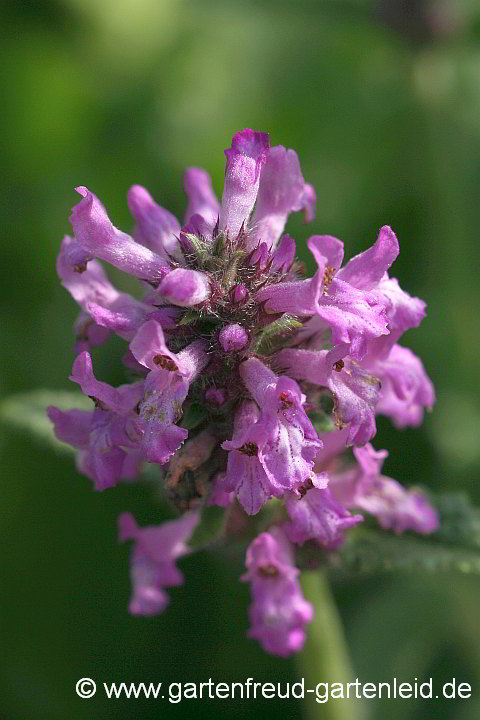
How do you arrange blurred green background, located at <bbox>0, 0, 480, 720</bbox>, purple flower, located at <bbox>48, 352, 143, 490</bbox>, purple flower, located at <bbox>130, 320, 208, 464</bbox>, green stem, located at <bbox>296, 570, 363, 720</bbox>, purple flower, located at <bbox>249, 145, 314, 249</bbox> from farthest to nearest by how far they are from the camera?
blurred green background, located at <bbox>0, 0, 480, 720</bbox>, green stem, located at <bbox>296, 570, 363, 720</bbox>, purple flower, located at <bbox>249, 145, 314, 249</bbox>, purple flower, located at <bbox>48, 352, 143, 490</bbox>, purple flower, located at <bbox>130, 320, 208, 464</bbox>

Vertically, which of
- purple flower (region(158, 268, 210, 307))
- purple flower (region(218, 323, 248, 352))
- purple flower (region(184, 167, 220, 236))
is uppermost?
purple flower (region(184, 167, 220, 236))

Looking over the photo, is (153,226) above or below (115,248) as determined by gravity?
above

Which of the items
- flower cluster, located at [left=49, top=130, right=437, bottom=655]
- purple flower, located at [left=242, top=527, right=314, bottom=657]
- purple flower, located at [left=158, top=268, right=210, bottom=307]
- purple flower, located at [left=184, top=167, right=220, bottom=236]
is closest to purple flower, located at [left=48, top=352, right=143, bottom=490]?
flower cluster, located at [left=49, top=130, right=437, bottom=655]

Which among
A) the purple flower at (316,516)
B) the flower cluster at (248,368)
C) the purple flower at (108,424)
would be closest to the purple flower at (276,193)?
the flower cluster at (248,368)

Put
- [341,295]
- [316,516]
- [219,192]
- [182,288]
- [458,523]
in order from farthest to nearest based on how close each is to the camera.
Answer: [219,192] < [458,523] < [316,516] < [341,295] < [182,288]

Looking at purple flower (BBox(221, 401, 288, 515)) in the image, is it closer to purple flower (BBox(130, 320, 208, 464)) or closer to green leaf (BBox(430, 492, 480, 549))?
purple flower (BBox(130, 320, 208, 464))

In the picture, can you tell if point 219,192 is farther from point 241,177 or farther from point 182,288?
point 182,288

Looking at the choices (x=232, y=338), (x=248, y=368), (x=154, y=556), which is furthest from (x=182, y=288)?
(x=154, y=556)
